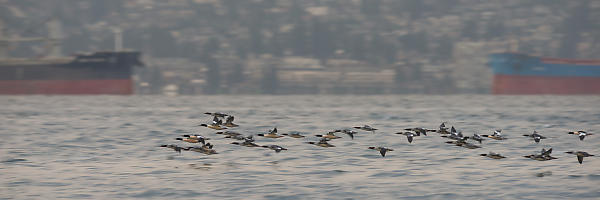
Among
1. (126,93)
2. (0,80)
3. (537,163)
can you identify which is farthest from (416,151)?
(0,80)

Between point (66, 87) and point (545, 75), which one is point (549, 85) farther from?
point (66, 87)

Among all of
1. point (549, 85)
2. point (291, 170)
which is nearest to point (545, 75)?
point (549, 85)

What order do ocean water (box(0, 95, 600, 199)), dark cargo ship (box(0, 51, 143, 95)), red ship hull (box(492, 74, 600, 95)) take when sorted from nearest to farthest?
ocean water (box(0, 95, 600, 199)) < dark cargo ship (box(0, 51, 143, 95)) < red ship hull (box(492, 74, 600, 95))

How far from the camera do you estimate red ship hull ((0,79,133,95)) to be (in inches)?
3290

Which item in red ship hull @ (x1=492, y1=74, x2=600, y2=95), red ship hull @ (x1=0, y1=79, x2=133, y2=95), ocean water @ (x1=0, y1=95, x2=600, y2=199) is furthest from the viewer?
red ship hull @ (x1=492, y1=74, x2=600, y2=95)

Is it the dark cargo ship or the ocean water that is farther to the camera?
the dark cargo ship

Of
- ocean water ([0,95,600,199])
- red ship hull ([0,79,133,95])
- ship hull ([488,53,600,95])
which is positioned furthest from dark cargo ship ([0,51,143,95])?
ocean water ([0,95,600,199])

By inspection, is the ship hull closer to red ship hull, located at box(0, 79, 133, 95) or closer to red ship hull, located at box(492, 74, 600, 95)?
red ship hull, located at box(492, 74, 600, 95)

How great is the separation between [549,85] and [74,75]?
50.4m

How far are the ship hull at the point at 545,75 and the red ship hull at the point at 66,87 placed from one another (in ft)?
138

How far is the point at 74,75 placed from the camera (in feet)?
283

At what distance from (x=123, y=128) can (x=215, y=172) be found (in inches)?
665

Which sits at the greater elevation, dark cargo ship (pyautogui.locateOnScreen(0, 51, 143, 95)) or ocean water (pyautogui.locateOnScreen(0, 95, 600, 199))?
dark cargo ship (pyautogui.locateOnScreen(0, 51, 143, 95))

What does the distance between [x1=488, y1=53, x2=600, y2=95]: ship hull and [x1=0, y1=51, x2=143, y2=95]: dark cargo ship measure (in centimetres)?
4178
